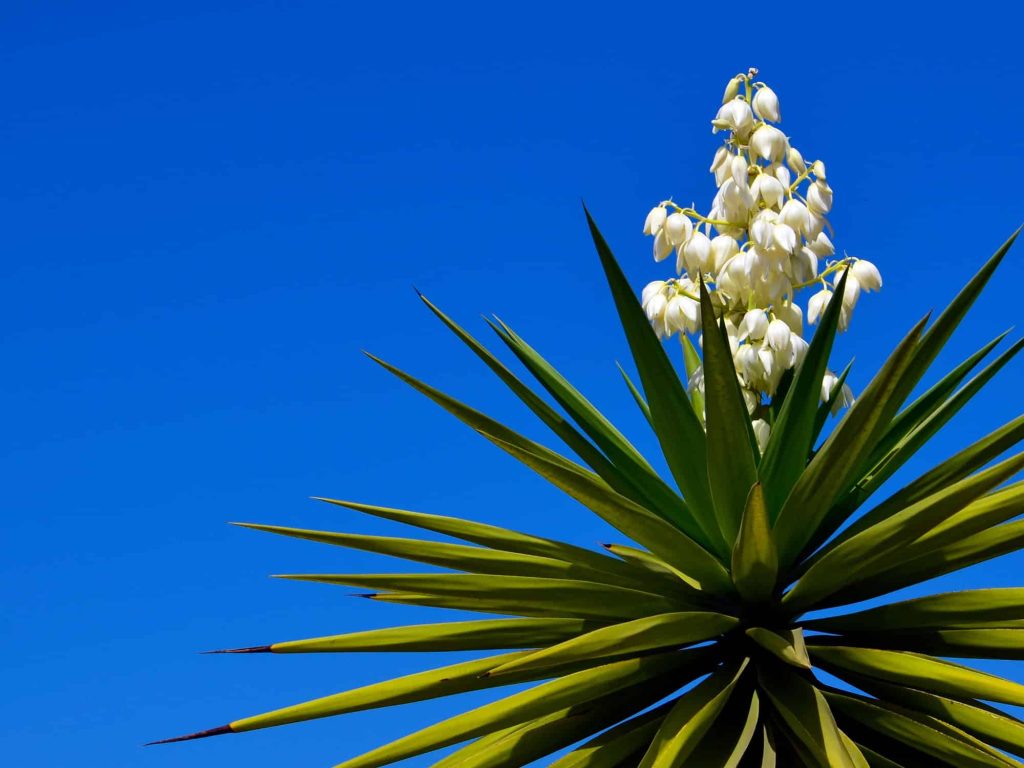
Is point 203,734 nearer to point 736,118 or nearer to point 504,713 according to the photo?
point 504,713

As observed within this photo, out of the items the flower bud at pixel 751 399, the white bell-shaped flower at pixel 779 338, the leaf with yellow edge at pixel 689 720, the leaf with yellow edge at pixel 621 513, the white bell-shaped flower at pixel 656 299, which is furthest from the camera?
the white bell-shaped flower at pixel 656 299

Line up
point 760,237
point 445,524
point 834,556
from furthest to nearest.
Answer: point 760,237 → point 445,524 → point 834,556

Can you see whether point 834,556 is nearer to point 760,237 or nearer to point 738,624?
point 738,624

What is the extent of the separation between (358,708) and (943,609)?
3.83 feet

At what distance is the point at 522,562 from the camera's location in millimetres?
2648

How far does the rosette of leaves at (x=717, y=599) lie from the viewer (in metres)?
2.48

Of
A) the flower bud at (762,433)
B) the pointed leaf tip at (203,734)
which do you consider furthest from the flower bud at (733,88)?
the pointed leaf tip at (203,734)

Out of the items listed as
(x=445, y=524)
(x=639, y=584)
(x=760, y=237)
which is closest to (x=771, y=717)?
(x=639, y=584)

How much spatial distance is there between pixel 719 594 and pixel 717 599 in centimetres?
2

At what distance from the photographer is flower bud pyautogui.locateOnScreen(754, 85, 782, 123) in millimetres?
3484

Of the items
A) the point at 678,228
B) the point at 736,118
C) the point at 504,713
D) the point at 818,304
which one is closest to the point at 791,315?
the point at 818,304

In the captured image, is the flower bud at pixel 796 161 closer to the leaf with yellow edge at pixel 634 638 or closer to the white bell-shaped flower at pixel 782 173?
the white bell-shaped flower at pixel 782 173

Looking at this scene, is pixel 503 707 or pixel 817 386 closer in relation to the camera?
pixel 503 707

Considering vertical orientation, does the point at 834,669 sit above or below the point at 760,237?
below
